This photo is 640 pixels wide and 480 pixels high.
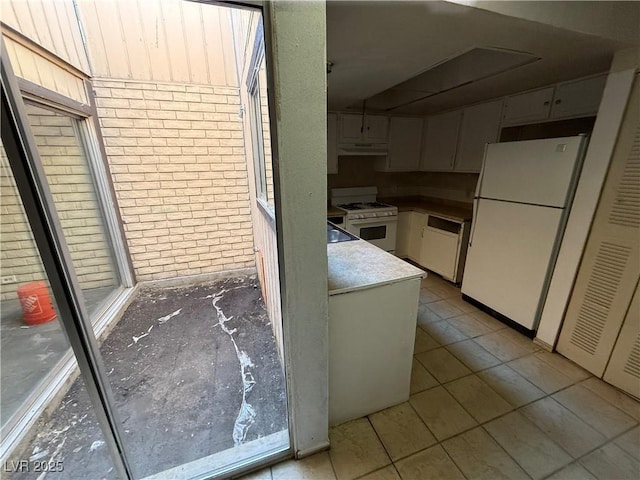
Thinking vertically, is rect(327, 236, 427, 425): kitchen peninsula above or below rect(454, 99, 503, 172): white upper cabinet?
below

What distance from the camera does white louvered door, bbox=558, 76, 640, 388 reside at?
154cm

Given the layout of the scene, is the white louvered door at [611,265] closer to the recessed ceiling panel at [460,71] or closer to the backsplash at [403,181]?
the recessed ceiling panel at [460,71]

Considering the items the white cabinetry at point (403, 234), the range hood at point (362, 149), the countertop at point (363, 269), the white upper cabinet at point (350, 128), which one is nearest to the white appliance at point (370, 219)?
the white cabinetry at point (403, 234)

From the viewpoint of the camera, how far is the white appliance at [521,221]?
1.87 m

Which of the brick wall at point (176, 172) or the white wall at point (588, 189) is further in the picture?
the brick wall at point (176, 172)

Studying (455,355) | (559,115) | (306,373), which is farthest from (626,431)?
(559,115)

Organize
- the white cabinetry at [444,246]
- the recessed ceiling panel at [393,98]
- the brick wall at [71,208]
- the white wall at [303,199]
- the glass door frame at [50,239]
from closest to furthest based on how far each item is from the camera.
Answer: the glass door frame at [50,239] → the white wall at [303,199] → the brick wall at [71,208] → the recessed ceiling panel at [393,98] → the white cabinetry at [444,246]

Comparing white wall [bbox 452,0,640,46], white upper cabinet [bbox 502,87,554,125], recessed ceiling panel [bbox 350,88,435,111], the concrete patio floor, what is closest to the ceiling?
white wall [bbox 452,0,640,46]

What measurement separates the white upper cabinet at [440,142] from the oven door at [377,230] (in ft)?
→ 3.15

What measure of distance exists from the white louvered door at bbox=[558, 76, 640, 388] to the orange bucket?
12.7ft

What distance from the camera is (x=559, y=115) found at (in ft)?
7.37

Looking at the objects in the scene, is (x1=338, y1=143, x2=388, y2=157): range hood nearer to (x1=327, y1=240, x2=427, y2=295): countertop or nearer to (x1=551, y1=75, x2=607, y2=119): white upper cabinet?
(x1=551, y1=75, x2=607, y2=119): white upper cabinet

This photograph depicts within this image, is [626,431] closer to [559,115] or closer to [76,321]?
[559,115]

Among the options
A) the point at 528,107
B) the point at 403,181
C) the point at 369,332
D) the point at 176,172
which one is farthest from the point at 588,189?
the point at 176,172
